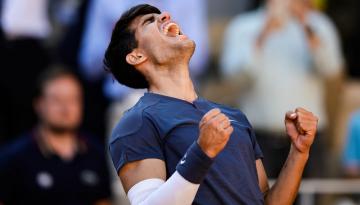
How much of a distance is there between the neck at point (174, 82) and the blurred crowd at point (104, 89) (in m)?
2.92

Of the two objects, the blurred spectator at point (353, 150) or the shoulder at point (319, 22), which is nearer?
the blurred spectator at point (353, 150)

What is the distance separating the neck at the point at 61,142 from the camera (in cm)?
761

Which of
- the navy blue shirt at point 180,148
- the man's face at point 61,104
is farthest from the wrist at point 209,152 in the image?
the man's face at point 61,104

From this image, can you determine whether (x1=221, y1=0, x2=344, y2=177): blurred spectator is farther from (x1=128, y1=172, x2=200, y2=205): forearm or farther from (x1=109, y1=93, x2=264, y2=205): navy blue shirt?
(x1=128, y1=172, x2=200, y2=205): forearm

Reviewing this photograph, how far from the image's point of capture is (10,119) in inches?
327

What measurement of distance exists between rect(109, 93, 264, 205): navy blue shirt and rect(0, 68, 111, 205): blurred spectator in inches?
118

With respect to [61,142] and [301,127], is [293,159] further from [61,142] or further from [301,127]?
[61,142]

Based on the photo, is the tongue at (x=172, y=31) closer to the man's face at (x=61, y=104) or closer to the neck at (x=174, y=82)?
the neck at (x=174, y=82)

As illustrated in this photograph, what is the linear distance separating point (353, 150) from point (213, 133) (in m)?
4.19

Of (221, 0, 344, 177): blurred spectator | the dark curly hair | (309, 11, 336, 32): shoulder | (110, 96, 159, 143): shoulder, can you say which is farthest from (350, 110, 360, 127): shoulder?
(110, 96, 159, 143): shoulder

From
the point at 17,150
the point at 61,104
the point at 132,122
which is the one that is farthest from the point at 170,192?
the point at 61,104

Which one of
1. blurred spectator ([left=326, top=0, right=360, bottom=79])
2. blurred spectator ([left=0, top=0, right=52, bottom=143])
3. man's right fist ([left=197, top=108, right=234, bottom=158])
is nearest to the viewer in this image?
man's right fist ([left=197, top=108, right=234, bottom=158])

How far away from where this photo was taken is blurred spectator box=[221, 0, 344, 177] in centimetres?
821

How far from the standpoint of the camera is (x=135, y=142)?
14.4 ft
